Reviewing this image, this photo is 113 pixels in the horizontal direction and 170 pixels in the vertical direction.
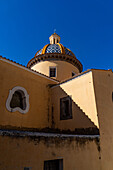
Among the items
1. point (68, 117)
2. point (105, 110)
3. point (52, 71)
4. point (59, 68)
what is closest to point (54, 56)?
point (59, 68)

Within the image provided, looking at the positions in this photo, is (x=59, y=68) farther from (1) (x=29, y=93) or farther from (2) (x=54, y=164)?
(2) (x=54, y=164)

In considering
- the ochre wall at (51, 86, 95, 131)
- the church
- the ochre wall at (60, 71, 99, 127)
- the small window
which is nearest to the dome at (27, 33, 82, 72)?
the church

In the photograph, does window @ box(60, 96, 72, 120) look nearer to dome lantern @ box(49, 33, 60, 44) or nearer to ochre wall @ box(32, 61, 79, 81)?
ochre wall @ box(32, 61, 79, 81)

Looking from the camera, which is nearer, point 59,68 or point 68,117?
point 68,117

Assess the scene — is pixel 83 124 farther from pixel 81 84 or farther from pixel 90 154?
pixel 81 84

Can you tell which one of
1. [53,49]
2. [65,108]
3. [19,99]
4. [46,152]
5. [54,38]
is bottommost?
[46,152]

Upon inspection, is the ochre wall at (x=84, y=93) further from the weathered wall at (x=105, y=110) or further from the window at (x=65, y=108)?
the window at (x=65, y=108)

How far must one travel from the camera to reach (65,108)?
9.09 meters

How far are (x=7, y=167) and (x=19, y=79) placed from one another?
17.3ft

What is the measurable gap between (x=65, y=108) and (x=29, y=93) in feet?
8.16

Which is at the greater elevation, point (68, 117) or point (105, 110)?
point (105, 110)

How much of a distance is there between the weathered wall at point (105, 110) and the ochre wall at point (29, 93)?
357 centimetres

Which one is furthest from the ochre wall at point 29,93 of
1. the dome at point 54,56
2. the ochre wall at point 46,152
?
the dome at point 54,56

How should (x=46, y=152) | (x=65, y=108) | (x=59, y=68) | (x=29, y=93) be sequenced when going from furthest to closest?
(x=59, y=68)
(x=65, y=108)
(x=29, y=93)
(x=46, y=152)
